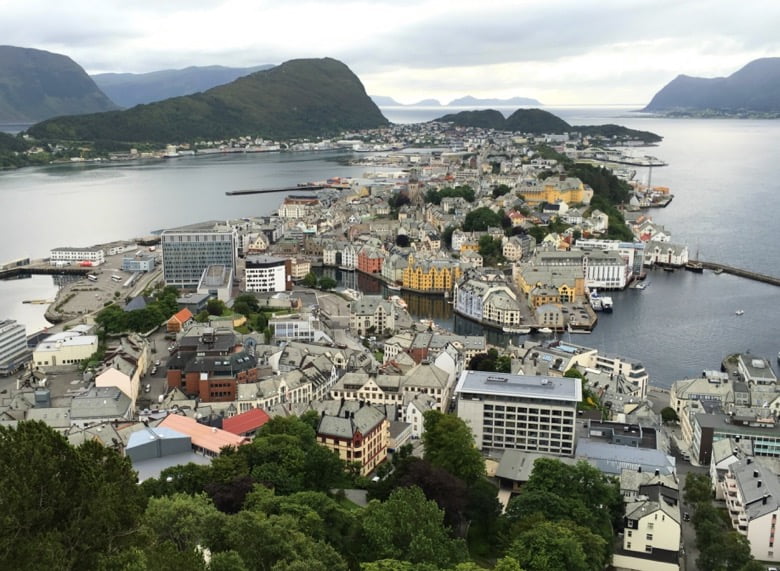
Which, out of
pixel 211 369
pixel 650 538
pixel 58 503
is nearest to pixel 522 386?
pixel 650 538

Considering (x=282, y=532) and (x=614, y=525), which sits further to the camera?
(x=614, y=525)

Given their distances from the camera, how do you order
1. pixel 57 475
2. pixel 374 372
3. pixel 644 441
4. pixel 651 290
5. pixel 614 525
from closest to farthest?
pixel 57 475
pixel 614 525
pixel 644 441
pixel 374 372
pixel 651 290

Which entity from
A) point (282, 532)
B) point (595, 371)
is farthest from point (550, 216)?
point (282, 532)

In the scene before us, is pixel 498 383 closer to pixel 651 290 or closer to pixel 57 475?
pixel 57 475

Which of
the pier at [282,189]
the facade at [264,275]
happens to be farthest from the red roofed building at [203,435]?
the pier at [282,189]

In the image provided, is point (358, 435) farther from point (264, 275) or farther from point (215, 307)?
point (264, 275)

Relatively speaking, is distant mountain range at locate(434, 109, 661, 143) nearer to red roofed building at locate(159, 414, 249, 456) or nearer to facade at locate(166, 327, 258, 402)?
facade at locate(166, 327, 258, 402)

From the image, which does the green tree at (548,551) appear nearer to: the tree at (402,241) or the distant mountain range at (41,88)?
the tree at (402,241)
